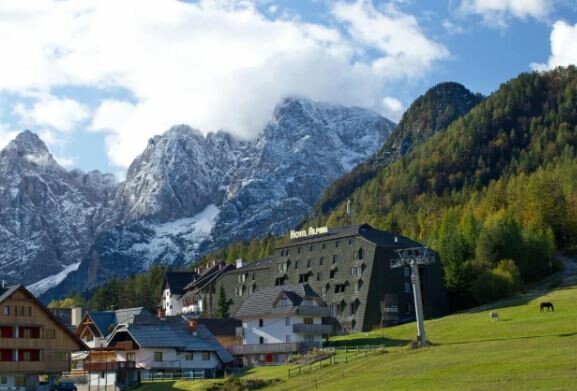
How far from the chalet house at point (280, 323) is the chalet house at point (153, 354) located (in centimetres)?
444

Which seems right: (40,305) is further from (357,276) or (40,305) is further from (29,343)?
(357,276)

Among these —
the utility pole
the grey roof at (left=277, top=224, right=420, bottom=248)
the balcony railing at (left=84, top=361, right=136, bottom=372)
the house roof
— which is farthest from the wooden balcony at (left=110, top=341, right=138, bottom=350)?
the grey roof at (left=277, top=224, right=420, bottom=248)

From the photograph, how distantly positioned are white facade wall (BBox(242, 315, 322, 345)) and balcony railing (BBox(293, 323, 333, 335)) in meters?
0.79

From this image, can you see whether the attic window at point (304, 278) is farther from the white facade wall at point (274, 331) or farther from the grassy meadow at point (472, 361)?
the grassy meadow at point (472, 361)

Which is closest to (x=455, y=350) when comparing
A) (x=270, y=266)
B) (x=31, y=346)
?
(x=31, y=346)

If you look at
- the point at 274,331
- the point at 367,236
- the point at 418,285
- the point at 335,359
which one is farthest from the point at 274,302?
the point at 335,359

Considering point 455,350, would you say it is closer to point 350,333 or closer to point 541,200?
point 350,333

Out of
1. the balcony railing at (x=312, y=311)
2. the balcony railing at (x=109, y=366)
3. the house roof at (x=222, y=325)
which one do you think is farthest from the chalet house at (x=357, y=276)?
the balcony railing at (x=109, y=366)

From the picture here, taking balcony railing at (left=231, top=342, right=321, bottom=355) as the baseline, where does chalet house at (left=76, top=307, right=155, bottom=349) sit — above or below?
above

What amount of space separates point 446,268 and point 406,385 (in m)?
82.2

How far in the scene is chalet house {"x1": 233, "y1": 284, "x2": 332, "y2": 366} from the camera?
118 metres

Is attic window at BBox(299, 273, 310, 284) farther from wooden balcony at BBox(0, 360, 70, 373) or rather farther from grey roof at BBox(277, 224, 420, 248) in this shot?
wooden balcony at BBox(0, 360, 70, 373)

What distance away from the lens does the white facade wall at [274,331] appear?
121062 millimetres

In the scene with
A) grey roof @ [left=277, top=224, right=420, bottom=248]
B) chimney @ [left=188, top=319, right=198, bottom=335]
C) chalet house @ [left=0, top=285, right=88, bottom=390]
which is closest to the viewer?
chalet house @ [left=0, top=285, right=88, bottom=390]
